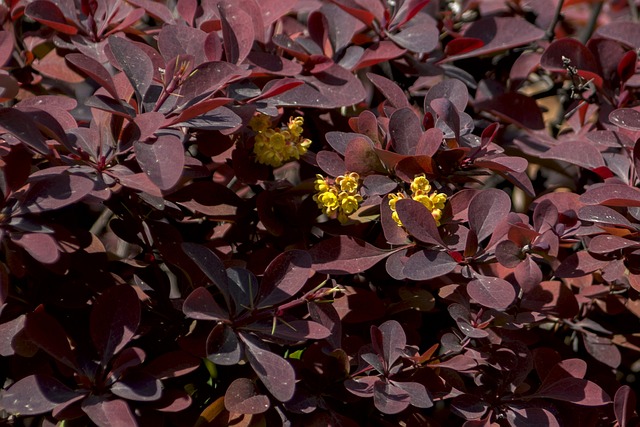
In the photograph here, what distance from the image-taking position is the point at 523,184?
1181 millimetres

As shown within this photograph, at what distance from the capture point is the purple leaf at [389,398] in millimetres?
987

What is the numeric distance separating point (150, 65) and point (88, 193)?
0.23 metres

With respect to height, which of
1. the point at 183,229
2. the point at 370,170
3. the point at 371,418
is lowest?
the point at 371,418

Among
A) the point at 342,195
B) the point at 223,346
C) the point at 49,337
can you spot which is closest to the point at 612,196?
the point at 342,195

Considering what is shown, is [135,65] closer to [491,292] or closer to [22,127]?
[22,127]

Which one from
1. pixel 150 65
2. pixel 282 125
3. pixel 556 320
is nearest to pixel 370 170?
pixel 282 125

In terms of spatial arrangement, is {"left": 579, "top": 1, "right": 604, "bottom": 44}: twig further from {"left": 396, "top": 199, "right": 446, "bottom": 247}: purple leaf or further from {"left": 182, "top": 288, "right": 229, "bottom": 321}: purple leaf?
{"left": 182, "top": 288, "right": 229, "bottom": 321}: purple leaf

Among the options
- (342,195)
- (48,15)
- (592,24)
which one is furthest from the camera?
(592,24)

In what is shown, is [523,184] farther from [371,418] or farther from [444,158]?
[371,418]

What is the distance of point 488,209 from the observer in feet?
3.59

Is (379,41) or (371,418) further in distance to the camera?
(379,41)

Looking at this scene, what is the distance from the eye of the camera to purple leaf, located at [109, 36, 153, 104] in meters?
1.03

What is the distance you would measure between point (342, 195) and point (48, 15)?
60 cm

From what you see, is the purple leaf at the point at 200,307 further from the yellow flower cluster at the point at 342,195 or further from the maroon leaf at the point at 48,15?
the maroon leaf at the point at 48,15
